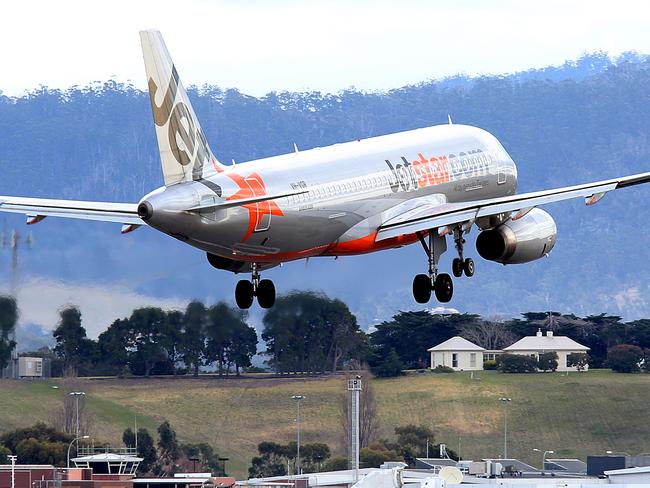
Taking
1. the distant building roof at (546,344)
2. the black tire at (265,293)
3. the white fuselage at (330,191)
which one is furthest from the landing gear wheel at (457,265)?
the distant building roof at (546,344)

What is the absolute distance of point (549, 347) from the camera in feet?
476

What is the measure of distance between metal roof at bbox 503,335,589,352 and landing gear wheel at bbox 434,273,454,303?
76.5 metres

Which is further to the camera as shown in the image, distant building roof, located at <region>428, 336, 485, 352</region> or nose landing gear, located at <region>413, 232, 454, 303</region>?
distant building roof, located at <region>428, 336, 485, 352</region>

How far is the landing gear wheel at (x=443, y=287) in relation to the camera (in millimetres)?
68188

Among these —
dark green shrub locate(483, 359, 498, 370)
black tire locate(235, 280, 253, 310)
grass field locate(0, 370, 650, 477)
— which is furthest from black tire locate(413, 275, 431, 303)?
dark green shrub locate(483, 359, 498, 370)

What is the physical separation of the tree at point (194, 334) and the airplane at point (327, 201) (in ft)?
105

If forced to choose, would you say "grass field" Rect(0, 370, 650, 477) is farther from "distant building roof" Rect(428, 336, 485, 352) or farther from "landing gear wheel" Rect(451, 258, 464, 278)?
"landing gear wheel" Rect(451, 258, 464, 278)

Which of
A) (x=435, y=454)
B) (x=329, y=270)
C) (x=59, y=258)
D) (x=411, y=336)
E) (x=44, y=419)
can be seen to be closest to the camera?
(x=329, y=270)

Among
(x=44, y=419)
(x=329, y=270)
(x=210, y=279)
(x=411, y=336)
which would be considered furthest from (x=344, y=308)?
(x=411, y=336)

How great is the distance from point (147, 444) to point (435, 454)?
62.7 feet

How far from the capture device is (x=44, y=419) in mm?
114062

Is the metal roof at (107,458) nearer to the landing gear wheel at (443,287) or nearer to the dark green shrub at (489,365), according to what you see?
the dark green shrub at (489,365)

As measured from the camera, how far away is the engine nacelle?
225 feet

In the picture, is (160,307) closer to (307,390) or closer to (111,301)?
(111,301)
